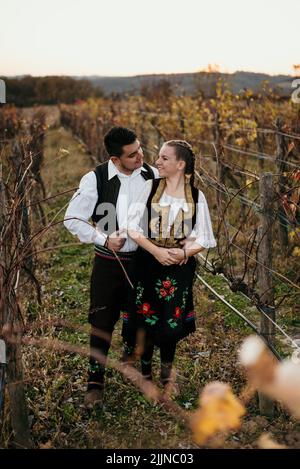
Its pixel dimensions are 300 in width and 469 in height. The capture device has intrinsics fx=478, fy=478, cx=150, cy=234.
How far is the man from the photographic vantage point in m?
2.59

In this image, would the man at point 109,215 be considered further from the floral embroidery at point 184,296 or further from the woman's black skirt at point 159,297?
the floral embroidery at point 184,296

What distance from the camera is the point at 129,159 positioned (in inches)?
102

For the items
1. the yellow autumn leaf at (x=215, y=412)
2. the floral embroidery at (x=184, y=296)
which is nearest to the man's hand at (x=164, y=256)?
the floral embroidery at (x=184, y=296)

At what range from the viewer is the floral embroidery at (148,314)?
270 centimetres

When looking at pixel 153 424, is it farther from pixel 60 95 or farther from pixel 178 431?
pixel 60 95

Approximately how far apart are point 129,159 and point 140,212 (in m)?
0.29

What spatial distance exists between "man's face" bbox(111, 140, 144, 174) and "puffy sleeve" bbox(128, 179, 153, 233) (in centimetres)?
12

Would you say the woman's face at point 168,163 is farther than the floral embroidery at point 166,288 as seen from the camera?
No

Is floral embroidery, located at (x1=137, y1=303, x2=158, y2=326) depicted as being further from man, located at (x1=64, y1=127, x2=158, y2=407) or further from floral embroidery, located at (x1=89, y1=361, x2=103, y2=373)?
floral embroidery, located at (x1=89, y1=361, x2=103, y2=373)

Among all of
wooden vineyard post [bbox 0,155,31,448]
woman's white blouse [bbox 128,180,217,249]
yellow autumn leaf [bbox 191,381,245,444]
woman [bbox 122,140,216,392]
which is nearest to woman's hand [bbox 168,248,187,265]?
woman [bbox 122,140,216,392]

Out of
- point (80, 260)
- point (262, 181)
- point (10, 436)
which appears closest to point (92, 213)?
point (262, 181)

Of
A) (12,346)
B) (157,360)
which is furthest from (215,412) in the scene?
(157,360)

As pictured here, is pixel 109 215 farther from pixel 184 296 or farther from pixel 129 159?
pixel 184 296

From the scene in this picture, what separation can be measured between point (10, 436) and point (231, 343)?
1947 mm
